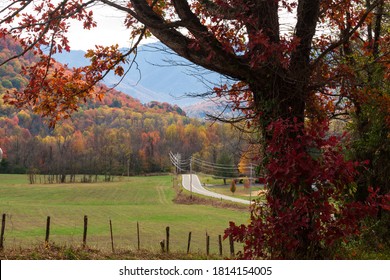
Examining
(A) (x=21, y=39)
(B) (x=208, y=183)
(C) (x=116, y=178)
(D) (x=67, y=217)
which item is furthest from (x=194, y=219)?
(C) (x=116, y=178)

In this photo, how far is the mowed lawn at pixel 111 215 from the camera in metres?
27.8

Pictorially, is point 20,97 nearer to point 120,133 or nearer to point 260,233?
point 260,233

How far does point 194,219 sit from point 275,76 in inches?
1433

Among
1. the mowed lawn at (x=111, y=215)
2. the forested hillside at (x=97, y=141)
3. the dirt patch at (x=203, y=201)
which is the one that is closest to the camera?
the mowed lawn at (x=111, y=215)

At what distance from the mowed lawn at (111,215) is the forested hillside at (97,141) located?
1523cm

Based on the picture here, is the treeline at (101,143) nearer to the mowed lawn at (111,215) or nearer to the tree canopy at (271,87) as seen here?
the mowed lawn at (111,215)

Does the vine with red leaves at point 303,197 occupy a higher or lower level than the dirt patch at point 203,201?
higher

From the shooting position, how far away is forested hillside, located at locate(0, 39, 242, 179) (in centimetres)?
9606

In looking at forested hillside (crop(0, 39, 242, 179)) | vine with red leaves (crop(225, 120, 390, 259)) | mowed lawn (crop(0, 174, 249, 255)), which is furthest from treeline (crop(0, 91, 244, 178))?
vine with red leaves (crop(225, 120, 390, 259))

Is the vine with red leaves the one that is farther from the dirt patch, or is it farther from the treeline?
the treeline

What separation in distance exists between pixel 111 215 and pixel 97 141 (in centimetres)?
6773

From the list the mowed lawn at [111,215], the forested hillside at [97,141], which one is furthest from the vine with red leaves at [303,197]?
the forested hillside at [97,141]

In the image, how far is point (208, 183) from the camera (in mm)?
86812

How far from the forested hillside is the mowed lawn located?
600 inches
